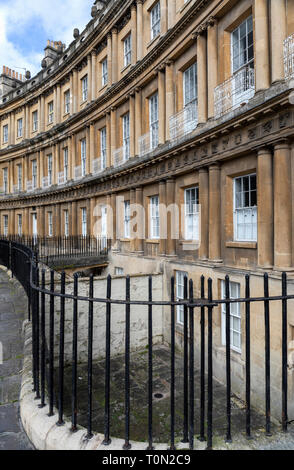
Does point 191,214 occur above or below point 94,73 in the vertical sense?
below

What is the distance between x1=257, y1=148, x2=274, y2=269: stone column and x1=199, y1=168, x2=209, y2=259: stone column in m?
2.37

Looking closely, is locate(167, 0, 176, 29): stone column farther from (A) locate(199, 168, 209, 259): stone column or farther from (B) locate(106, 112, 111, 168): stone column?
(A) locate(199, 168, 209, 259): stone column

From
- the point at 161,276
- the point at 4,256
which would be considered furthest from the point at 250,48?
the point at 4,256

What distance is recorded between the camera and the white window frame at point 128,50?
1539 cm

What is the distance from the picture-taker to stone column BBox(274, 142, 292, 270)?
7.15m

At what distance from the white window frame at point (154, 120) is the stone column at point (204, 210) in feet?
15.1

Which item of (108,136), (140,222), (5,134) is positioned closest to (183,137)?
(140,222)

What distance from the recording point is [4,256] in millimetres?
12656

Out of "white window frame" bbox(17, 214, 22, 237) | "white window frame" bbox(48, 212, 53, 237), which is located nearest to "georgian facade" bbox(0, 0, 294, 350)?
"white window frame" bbox(48, 212, 53, 237)

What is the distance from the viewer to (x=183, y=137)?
10773 millimetres

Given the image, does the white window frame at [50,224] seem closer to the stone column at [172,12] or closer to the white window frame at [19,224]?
the white window frame at [19,224]

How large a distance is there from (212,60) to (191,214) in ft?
17.6

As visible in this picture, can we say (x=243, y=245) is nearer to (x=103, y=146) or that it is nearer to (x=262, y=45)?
(x=262, y=45)
